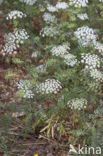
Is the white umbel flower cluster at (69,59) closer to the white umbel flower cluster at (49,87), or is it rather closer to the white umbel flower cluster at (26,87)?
the white umbel flower cluster at (49,87)

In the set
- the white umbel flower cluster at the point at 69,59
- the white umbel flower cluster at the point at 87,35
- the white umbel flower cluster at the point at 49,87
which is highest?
the white umbel flower cluster at the point at 87,35

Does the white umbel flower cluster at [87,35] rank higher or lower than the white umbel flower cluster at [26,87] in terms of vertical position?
higher

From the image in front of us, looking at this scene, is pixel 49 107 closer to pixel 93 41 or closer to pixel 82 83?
pixel 82 83

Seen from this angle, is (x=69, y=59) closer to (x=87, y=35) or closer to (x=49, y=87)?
(x=87, y=35)

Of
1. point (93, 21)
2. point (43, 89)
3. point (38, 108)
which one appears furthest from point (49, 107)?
point (93, 21)

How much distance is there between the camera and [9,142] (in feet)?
12.5

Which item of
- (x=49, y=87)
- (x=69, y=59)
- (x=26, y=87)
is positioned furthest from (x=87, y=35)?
(x=26, y=87)

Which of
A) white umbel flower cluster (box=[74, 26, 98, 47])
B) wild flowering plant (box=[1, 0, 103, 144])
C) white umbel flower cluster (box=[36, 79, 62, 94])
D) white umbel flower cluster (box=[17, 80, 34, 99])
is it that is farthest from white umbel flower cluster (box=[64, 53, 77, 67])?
white umbel flower cluster (box=[17, 80, 34, 99])

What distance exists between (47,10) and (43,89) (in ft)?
10.4

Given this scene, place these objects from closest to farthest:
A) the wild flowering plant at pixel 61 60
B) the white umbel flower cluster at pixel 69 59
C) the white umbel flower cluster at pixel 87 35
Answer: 1. the wild flowering plant at pixel 61 60
2. the white umbel flower cluster at pixel 69 59
3. the white umbel flower cluster at pixel 87 35

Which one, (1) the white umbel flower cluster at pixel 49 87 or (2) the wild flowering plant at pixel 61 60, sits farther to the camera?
(2) the wild flowering plant at pixel 61 60

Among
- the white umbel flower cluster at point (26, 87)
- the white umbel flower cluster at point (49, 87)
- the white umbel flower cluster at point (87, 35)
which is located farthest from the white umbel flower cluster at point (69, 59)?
the white umbel flower cluster at point (26, 87)

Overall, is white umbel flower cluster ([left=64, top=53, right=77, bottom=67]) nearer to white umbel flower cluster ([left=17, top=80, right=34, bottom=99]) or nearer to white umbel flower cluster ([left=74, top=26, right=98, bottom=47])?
white umbel flower cluster ([left=74, top=26, right=98, bottom=47])

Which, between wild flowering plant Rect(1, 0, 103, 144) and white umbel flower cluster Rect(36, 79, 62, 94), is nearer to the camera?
white umbel flower cluster Rect(36, 79, 62, 94)
